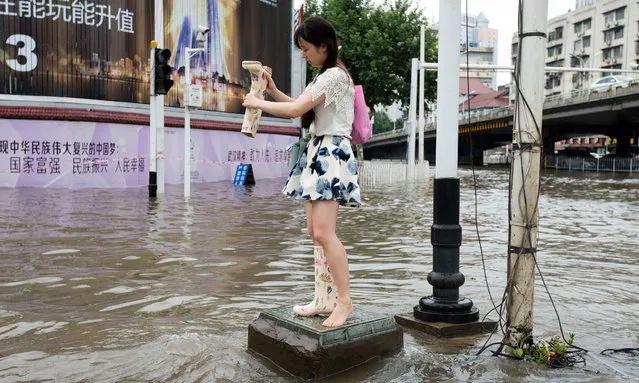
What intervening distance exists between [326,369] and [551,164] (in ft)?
189

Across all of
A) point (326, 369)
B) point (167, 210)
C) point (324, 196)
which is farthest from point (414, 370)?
point (167, 210)

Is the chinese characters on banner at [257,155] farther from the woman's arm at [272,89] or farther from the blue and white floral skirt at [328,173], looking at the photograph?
the blue and white floral skirt at [328,173]

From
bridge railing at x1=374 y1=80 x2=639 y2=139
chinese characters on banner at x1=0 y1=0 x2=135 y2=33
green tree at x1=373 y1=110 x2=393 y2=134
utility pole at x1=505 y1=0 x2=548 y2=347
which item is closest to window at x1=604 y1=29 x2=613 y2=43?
bridge railing at x1=374 y1=80 x2=639 y2=139

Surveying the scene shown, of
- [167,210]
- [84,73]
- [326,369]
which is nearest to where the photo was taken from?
[326,369]

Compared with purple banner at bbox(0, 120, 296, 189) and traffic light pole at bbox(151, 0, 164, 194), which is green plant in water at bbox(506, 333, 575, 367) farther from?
purple banner at bbox(0, 120, 296, 189)

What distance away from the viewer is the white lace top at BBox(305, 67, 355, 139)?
3.55 metres

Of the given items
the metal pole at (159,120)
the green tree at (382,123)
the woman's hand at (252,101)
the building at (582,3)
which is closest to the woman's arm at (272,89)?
the woman's hand at (252,101)

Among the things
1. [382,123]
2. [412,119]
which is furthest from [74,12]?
[382,123]

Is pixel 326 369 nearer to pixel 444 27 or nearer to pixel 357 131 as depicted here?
pixel 357 131

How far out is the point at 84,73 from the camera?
19969 millimetres

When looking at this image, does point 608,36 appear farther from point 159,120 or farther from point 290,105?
point 290,105

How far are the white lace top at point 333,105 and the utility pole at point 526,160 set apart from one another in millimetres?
990

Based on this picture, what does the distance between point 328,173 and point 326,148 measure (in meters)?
0.15

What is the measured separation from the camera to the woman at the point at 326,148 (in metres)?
3.52
